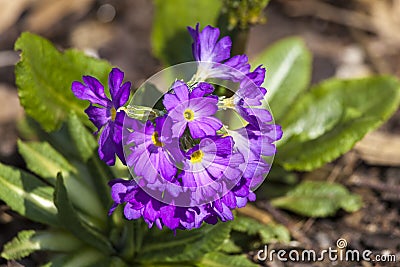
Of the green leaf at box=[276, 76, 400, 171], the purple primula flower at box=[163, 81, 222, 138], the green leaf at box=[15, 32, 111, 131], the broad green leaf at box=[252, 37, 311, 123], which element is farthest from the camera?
the broad green leaf at box=[252, 37, 311, 123]

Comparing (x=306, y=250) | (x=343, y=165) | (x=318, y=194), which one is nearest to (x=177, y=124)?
(x=306, y=250)

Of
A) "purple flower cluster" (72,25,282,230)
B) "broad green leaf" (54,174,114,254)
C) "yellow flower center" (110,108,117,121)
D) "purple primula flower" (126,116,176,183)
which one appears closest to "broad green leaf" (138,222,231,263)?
"broad green leaf" (54,174,114,254)

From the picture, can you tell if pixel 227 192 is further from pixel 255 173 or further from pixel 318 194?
pixel 318 194

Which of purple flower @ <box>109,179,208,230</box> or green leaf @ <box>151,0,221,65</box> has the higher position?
green leaf @ <box>151,0,221,65</box>

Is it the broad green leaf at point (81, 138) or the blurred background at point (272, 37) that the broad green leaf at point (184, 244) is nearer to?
the broad green leaf at point (81, 138)

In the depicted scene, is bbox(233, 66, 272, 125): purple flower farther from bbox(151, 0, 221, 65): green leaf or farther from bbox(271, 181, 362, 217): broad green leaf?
bbox(151, 0, 221, 65): green leaf

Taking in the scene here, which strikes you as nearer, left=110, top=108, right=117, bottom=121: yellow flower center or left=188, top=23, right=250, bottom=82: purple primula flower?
left=110, top=108, right=117, bottom=121: yellow flower center
